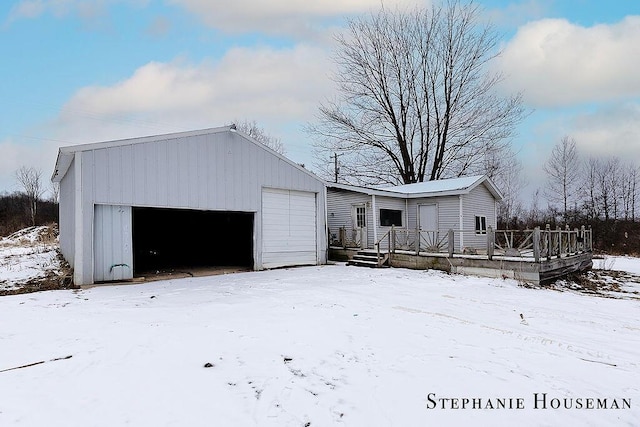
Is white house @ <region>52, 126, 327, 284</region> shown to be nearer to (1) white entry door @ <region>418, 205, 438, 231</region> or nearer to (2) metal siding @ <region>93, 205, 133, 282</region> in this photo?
(2) metal siding @ <region>93, 205, 133, 282</region>

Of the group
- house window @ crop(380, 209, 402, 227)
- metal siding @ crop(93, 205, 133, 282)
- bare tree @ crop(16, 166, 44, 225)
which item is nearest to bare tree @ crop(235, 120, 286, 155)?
house window @ crop(380, 209, 402, 227)

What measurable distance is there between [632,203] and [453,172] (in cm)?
1693

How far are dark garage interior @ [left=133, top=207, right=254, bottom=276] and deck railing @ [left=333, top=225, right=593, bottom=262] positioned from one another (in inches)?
179

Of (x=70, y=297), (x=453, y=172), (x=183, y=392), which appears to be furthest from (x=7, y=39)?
(x=453, y=172)

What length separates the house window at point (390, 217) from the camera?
16372 mm

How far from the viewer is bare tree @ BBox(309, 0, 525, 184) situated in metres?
25.8

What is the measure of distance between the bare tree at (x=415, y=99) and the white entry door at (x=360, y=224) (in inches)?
468

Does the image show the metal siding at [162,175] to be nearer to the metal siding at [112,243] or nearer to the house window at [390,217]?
the metal siding at [112,243]

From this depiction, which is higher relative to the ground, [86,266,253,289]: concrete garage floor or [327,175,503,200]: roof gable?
[327,175,503,200]: roof gable

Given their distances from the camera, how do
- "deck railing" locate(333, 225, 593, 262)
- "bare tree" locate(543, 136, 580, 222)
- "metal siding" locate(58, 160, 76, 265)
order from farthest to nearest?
"bare tree" locate(543, 136, 580, 222) → "deck railing" locate(333, 225, 593, 262) → "metal siding" locate(58, 160, 76, 265)

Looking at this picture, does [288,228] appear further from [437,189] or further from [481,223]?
[481,223]

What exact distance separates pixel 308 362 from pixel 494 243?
10.2 metres

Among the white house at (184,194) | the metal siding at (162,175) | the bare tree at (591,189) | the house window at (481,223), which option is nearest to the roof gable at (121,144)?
the white house at (184,194)

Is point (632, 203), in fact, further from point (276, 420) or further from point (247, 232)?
point (276, 420)
